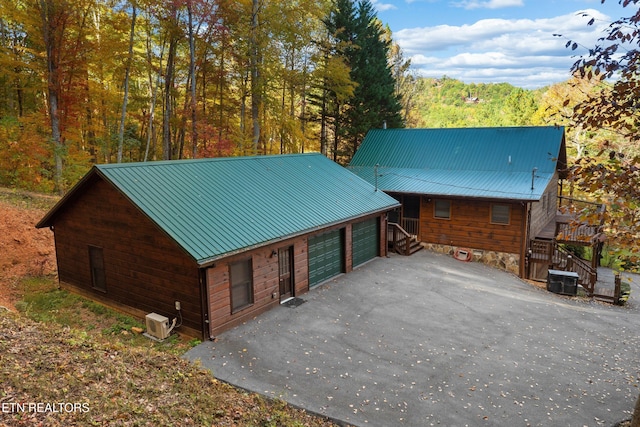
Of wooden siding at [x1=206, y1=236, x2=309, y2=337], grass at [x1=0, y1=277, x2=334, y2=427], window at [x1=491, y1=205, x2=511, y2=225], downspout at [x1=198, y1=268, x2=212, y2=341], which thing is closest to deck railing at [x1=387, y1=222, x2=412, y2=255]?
window at [x1=491, y1=205, x2=511, y2=225]

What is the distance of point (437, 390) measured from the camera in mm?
8664

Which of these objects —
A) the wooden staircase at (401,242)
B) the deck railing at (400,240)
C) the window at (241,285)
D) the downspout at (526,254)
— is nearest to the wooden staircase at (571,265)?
the downspout at (526,254)

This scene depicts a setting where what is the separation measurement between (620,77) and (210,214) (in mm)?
9516

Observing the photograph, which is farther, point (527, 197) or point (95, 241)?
point (527, 197)

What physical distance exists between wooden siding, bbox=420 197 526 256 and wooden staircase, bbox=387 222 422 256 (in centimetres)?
127

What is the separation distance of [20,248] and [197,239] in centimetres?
915

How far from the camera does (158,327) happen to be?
10.4 meters

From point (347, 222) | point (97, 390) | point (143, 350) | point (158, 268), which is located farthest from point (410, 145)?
point (97, 390)

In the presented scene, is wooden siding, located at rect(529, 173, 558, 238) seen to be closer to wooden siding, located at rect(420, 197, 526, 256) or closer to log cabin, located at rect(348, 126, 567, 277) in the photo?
log cabin, located at rect(348, 126, 567, 277)

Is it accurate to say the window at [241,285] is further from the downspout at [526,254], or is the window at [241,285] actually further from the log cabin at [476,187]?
the downspout at [526,254]

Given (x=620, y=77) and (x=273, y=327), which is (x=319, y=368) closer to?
(x=273, y=327)

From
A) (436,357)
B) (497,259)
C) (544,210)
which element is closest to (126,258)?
(436,357)

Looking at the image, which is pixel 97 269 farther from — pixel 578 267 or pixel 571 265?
pixel 578 267

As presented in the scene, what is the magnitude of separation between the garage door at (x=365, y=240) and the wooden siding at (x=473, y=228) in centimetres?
351
